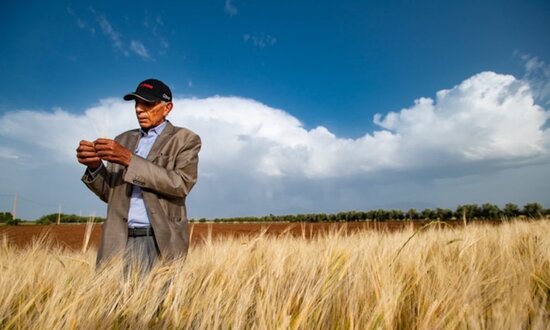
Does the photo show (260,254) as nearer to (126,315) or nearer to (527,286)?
(126,315)

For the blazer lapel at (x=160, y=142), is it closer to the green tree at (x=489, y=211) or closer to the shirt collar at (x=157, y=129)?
the shirt collar at (x=157, y=129)

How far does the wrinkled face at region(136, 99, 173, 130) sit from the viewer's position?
7.69 feet

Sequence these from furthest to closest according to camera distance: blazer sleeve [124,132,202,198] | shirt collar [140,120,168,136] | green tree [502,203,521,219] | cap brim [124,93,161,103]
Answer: green tree [502,203,521,219] < shirt collar [140,120,168,136] < cap brim [124,93,161,103] < blazer sleeve [124,132,202,198]

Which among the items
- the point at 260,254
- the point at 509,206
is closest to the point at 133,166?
the point at 260,254

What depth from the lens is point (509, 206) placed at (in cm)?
2242

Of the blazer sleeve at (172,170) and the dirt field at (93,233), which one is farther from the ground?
the blazer sleeve at (172,170)

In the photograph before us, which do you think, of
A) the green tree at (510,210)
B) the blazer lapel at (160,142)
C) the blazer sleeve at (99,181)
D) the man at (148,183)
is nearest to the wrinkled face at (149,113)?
the man at (148,183)

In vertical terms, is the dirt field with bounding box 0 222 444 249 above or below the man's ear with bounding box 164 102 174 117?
below

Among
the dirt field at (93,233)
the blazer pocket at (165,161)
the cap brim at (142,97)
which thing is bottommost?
the dirt field at (93,233)

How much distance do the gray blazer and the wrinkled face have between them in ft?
0.34

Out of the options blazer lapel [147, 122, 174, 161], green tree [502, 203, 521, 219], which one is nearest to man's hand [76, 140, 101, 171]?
blazer lapel [147, 122, 174, 161]

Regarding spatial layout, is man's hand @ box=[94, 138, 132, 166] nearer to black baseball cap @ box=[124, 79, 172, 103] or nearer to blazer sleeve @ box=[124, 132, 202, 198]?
blazer sleeve @ box=[124, 132, 202, 198]

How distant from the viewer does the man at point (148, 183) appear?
201 cm

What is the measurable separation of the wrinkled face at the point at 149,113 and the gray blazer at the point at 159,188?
104mm
